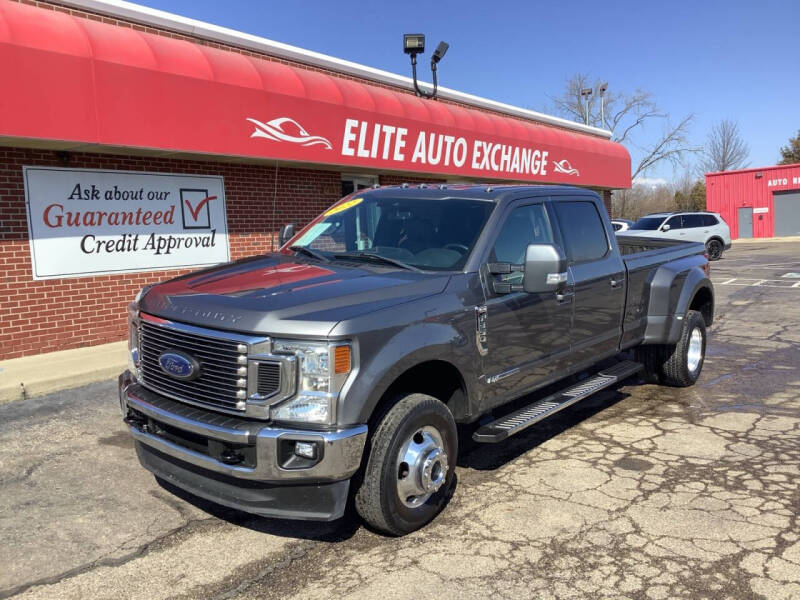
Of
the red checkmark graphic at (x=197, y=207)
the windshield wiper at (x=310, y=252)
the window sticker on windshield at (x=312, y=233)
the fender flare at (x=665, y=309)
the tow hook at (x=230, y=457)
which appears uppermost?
the red checkmark graphic at (x=197, y=207)

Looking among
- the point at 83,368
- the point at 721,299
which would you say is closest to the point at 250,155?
the point at 83,368

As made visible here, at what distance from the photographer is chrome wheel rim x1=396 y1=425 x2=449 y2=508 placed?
3.41m

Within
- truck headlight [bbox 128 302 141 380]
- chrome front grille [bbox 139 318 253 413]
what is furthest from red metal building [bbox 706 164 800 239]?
chrome front grille [bbox 139 318 253 413]

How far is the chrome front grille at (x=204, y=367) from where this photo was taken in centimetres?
307

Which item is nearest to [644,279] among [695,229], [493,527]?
[493,527]

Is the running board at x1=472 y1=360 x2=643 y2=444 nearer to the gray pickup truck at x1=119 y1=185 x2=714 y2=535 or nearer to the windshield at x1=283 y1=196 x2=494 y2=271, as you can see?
the gray pickup truck at x1=119 y1=185 x2=714 y2=535

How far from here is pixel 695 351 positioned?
6.59 meters

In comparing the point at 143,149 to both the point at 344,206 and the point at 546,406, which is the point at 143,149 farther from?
the point at 546,406

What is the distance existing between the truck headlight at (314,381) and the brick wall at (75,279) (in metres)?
6.04

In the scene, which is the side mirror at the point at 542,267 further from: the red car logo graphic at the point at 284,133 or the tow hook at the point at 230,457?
the red car logo graphic at the point at 284,133

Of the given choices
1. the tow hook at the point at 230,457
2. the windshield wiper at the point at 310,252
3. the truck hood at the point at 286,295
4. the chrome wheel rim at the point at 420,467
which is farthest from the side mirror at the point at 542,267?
the tow hook at the point at 230,457

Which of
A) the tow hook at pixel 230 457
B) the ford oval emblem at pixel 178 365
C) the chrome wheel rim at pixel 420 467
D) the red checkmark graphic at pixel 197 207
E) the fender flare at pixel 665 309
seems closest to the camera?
the tow hook at pixel 230 457

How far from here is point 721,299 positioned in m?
13.2

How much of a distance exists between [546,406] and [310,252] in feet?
6.33
